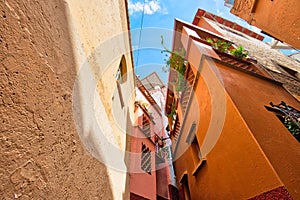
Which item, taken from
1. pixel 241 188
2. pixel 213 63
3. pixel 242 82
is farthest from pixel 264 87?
pixel 241 188

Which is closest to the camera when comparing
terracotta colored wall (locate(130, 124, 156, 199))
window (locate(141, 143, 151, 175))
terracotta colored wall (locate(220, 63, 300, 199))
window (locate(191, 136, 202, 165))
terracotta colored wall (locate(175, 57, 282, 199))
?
terracotta colored wall (locate(220, 63, 300, 199))

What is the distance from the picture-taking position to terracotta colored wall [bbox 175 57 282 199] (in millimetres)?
2156

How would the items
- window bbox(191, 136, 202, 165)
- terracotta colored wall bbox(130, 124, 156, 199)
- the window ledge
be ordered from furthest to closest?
1. window bbox(191, 136, 202, 165)
2. terracotta colored wall bbox(130, 124, 156, 199)
3. the window ledge

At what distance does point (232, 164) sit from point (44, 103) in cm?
284

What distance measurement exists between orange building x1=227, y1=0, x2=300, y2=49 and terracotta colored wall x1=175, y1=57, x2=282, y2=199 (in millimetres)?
1507

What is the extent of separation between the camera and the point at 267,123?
269cm

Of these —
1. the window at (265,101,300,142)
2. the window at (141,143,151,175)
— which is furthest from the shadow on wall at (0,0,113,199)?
the window at (141,143,151,175)

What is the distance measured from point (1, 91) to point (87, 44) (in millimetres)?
1292

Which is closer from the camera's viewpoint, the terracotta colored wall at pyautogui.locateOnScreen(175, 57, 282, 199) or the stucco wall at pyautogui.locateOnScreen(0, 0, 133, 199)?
the stucco wall at pyautogui.locateOnScreen(0, 0, 133, 199)

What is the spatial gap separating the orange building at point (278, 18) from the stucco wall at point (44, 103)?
3466 millimetres

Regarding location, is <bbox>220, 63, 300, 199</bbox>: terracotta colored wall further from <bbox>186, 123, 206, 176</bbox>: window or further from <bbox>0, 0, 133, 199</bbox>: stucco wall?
<bbox>0, 0, 133, 199</bbox>: stucco wall

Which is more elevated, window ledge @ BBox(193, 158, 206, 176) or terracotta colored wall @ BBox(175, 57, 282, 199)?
window ledge @ BBox(193, 158, 206, 176)

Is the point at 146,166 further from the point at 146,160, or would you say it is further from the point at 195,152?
the point at 195,152

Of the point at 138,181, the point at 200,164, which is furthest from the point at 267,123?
the point at 138,181
